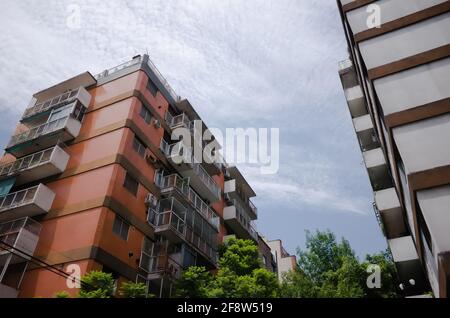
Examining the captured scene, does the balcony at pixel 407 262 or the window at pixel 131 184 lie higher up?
the window at pixel 131 184

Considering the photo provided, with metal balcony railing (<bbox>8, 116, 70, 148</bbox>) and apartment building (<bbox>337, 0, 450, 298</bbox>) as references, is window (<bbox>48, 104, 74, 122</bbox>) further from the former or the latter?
apartment building (<bbox>337, 0, 450, 298</bbox>)

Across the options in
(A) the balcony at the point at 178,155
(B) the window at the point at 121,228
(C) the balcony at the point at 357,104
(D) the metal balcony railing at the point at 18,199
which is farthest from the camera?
(A) the balcony at the point at 178,155

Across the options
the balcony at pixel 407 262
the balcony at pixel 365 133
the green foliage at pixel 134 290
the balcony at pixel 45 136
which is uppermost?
the balcony at pixel 365 133

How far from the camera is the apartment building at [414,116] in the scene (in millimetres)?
10797

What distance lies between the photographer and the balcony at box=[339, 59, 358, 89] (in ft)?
89.2

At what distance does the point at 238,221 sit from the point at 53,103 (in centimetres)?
1683

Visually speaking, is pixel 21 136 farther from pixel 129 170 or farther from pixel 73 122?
pixel 129 170

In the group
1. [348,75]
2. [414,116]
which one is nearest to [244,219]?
[348,75]

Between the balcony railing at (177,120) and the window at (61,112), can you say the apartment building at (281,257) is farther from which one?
the window at (61,112)

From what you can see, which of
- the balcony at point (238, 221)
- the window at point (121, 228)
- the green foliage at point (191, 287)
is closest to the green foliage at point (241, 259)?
the green foliage at point (191, 287)

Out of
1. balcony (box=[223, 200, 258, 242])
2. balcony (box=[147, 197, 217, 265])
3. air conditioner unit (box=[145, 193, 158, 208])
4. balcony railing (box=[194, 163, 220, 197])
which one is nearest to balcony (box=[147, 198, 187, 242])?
balcony (box=[147, 197, 217, 265])

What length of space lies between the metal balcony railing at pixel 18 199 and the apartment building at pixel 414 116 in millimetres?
18193
